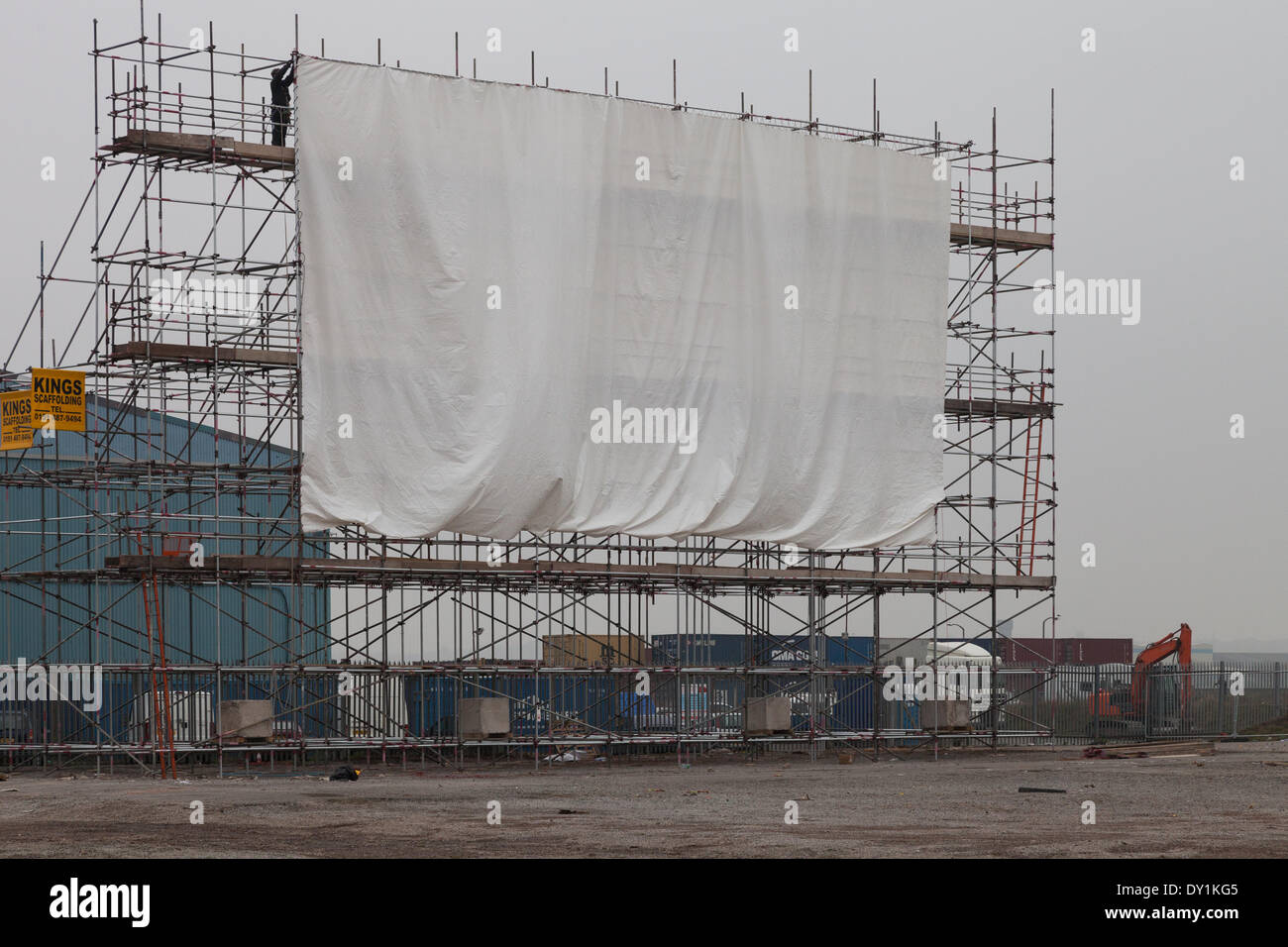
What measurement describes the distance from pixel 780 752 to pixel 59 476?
14417 mm

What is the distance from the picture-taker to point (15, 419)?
30.0m

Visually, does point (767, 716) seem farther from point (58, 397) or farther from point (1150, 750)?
point (58, 397)

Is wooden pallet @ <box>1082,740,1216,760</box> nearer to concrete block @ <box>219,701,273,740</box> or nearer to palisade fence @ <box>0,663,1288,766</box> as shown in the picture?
palisade fence @ <box>0,663,1288,766</box>

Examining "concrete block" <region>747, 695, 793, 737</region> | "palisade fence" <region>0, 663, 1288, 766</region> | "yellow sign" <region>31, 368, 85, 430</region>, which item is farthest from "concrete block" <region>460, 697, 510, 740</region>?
"yellow sign" <region>31, 368, 85, 430</region>

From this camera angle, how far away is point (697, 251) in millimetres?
33000

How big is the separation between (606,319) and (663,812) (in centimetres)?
1252

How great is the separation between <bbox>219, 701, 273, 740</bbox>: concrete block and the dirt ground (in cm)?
169

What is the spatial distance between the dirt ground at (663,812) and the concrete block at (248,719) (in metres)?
1.69

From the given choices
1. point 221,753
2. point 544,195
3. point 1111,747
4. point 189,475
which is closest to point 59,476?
point 189,475

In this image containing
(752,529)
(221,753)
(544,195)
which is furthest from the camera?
(752,529)

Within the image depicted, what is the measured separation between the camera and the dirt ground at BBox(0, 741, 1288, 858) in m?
17.2

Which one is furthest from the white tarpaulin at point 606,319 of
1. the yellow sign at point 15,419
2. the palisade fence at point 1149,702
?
the palisade fence at point 1149,702

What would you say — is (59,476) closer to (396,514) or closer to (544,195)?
(396,514)

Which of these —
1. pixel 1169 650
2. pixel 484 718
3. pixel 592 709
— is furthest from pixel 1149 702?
pixel 484 718
